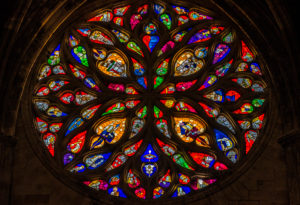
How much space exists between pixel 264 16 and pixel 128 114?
3453mm

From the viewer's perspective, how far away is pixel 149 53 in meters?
20.4

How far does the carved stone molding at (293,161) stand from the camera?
17.7 metres

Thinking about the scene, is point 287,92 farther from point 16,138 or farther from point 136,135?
point 16,138

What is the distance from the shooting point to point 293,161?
1797 centimetres

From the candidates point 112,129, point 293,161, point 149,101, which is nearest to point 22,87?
point 112,129

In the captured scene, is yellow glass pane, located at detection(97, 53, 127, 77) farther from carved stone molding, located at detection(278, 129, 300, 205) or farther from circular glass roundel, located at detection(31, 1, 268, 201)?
carved stone molding, located at detection(278, 129, 300, 205)

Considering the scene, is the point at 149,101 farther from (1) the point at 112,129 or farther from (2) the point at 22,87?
(2) the point at 22,87

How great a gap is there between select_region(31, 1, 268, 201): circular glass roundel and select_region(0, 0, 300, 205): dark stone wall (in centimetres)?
41

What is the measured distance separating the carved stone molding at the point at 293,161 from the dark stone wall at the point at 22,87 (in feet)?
0.58

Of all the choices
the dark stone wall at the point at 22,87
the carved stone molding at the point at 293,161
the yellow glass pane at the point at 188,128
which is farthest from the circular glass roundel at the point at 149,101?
the carved stone molding at the point at 293,161

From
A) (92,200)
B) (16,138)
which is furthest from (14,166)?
(92,200)

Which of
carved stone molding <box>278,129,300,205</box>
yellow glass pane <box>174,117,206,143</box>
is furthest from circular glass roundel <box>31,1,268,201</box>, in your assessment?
carved stone molding <box>278,129,300,205</box>

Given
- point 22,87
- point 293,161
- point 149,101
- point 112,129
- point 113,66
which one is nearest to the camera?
point 293,161

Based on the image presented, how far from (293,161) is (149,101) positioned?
3.44m
